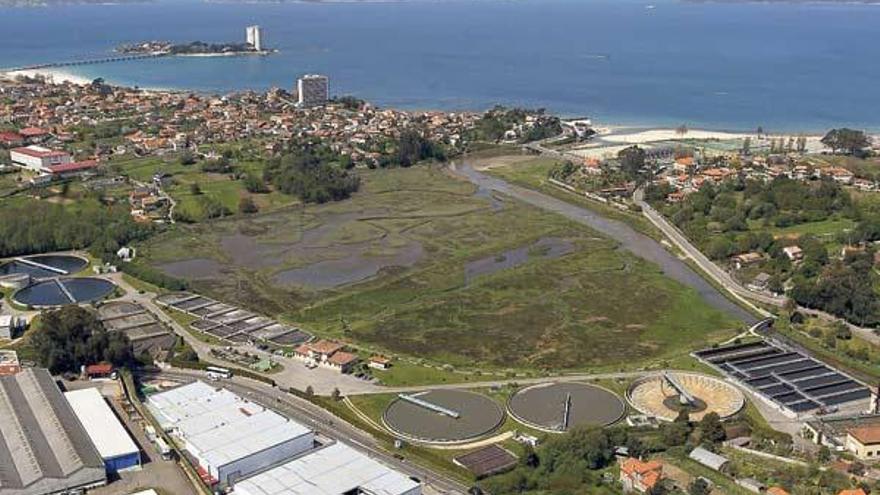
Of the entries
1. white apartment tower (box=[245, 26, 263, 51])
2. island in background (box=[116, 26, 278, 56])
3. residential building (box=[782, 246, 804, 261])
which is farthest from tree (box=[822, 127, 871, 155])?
white apartment tower (box=[245, 26, 263, 51])

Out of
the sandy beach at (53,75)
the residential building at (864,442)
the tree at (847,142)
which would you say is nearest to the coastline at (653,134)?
the tree at (847,142)

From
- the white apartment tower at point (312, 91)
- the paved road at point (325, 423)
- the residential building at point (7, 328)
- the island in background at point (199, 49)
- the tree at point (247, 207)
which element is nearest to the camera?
the paved road at point (325, 423)

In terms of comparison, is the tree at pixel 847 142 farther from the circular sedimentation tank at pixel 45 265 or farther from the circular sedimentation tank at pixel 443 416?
the circular sedimentation tank at pixel 45 265

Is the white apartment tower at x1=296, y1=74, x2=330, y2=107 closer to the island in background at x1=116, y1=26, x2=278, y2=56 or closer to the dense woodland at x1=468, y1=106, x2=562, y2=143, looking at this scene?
the dense woodland at x1=468, y1=106, x2=562, y2=143

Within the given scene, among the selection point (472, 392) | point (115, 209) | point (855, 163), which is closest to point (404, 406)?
point (472, 392)

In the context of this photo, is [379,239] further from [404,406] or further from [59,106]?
[59,106]

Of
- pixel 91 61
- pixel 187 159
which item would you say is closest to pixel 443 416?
pixel 187 159
